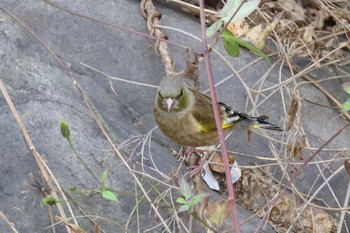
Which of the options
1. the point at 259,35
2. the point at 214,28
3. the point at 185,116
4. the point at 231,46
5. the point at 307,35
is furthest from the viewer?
the point at 307,35

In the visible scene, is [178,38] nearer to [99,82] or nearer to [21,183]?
[99,82]

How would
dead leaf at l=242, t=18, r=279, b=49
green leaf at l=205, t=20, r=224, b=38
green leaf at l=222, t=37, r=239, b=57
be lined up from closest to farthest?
green leaf at l=205, t=20, r=224, b=38
green leaf at l=222, t=37, r=239, b=57
dead leaf at l=242, t=18, r=279, b=49

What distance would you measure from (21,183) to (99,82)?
94 cm

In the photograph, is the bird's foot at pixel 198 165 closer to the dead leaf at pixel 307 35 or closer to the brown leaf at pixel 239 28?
the brown leaf at pixel 239 28

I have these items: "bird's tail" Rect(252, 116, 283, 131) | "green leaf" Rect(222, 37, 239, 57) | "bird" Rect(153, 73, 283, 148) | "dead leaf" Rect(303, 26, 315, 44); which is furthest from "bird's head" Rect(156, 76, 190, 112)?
"dead leaf" Rect(303, 26, 315, 44)

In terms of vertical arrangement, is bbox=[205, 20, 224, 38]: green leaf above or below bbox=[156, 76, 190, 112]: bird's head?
above

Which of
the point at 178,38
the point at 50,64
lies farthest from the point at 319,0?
the point at 50,64

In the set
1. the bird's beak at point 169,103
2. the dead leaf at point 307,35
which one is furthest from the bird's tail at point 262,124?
the dead leaf at point 307,35

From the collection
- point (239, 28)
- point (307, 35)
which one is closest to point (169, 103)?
point (239, 28)

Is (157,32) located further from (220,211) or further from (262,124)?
(220,211)

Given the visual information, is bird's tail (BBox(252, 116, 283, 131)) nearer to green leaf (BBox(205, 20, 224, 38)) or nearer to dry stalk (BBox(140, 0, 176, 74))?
dry stalk (BBox(140, 0, 176, 74))

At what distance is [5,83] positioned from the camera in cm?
386

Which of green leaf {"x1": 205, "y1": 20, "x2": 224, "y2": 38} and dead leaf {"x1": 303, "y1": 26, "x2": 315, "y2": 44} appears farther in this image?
dead leaf {"x1": 303, "y1": 26, "x2": 315, "y2": 44}

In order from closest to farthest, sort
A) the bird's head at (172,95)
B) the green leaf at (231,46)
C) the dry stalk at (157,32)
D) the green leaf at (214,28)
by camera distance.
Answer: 1. the green leaf at (214,28)
2. the green leaf at (231,46)
3. the bird's head at (172,95)
4. the dry stalk at (157,32)
